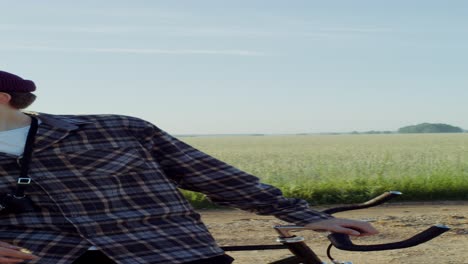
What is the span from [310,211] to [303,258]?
16 centimetres

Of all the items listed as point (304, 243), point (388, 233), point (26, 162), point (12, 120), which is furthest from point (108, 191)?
point (388, 233)

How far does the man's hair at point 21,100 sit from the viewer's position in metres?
2.59

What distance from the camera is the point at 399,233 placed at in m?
8.47

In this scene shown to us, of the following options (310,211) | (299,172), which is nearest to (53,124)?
(310,211)

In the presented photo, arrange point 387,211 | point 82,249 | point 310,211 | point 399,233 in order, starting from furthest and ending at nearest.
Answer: point 387,211
point 399,233
point 310,211
point 82,249

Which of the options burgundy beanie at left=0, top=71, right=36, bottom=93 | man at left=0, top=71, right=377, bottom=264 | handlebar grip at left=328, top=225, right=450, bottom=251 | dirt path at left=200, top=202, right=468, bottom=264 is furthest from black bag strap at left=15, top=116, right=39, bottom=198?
dirt path at left=200, top=202, right=468, bottom=264

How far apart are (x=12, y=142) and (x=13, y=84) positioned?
0.57 ft

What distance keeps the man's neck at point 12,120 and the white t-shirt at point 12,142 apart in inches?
0.9

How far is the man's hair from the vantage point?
2.59 m

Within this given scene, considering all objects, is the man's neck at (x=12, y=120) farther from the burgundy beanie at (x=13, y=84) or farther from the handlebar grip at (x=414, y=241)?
the handlebar grip at (x=414, y=241)

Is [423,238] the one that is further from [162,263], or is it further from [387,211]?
[387,211]

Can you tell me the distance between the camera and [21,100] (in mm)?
2598

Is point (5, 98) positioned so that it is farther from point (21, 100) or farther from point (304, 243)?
point (304, 243)

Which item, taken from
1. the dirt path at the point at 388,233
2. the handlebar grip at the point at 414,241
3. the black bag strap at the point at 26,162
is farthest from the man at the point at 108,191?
the dirt path at the point at 388,233
